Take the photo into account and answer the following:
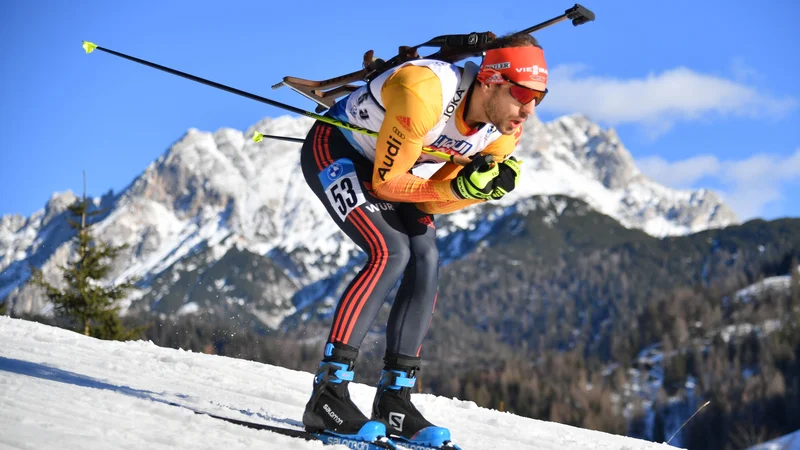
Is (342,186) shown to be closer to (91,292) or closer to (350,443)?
(350,443)

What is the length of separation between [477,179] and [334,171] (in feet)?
3.22

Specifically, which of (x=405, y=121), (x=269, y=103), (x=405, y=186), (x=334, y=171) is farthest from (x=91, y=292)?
(x=405, y=121)

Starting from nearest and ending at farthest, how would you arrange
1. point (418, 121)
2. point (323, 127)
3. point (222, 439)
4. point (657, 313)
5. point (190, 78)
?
point (222, 439) → point (418, 121) → point (323, 127) → point (190, 78) → point (657, 313)

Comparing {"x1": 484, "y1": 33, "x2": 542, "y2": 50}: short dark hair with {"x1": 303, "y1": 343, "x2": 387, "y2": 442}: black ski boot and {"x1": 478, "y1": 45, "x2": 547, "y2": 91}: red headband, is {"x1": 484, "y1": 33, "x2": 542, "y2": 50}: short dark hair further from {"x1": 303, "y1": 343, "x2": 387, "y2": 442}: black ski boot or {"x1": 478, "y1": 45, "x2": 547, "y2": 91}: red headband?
{"x1": 303, "y1": 343, "x2": 387, "y2": 442}: black ski boot

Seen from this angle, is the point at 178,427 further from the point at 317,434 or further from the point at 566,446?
the point at 566,446

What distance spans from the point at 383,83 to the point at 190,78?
193 cm

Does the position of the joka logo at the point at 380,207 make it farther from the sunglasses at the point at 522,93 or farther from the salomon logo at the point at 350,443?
the salomon logo at the point at 350,443

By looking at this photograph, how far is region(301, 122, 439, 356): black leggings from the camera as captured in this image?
454cm

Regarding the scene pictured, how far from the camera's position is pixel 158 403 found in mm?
4828

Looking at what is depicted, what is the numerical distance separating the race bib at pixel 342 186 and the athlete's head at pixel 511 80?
2.83 feet

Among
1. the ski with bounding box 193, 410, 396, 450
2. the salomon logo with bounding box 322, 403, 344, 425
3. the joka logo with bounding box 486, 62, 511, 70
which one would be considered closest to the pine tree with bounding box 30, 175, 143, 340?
the ski with bounding box 193, 410, 396, 450

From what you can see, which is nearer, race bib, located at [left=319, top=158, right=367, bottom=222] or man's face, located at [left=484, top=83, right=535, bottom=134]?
man's face, located at [left=484, top=83, right=535, bottom=134]

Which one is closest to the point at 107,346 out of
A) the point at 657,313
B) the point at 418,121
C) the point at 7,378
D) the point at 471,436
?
the point at 7,378

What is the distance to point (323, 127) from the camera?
206 inches
